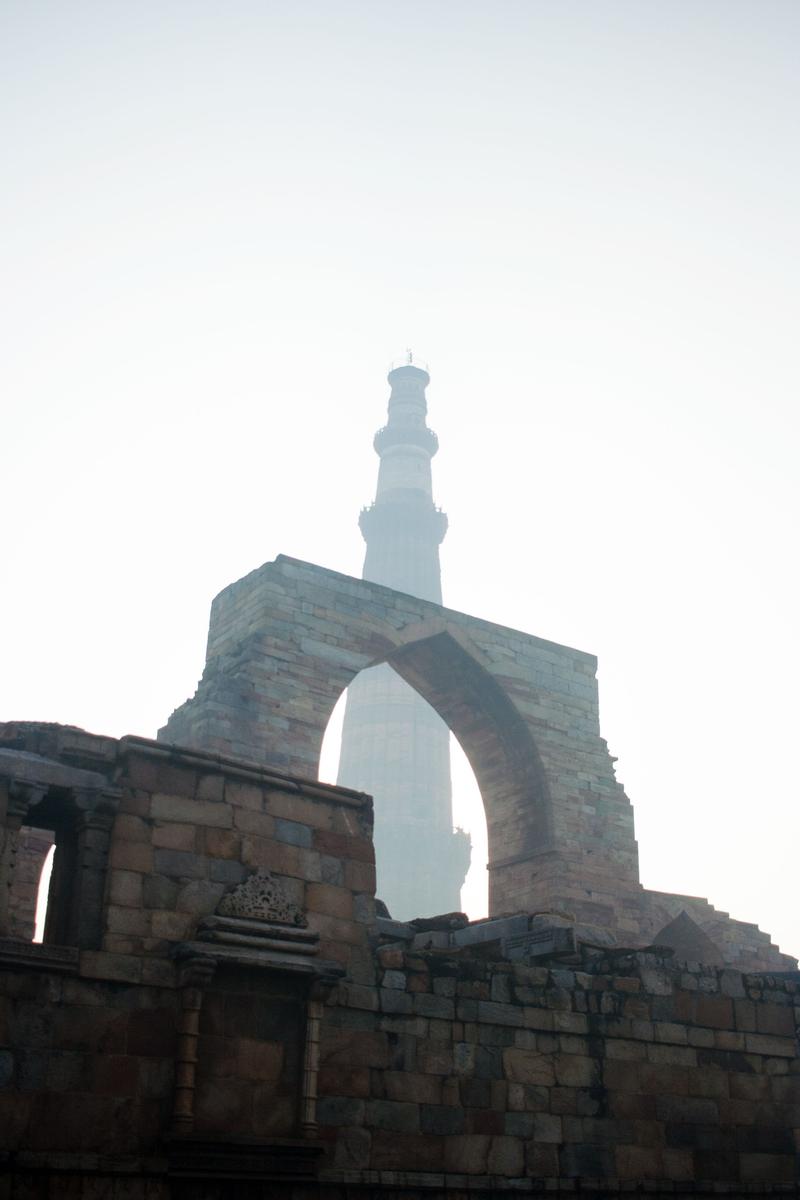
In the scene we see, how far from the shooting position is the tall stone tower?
4428cm

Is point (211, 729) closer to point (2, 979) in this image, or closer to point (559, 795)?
point (559, 795)

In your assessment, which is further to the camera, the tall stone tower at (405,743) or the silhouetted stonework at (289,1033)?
the tall stone tower at (405,743)

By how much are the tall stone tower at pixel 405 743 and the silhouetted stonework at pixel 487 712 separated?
84.8ft

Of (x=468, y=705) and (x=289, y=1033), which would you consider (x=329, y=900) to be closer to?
(x=289, y=1033)

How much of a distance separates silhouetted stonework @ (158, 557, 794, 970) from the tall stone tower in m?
25.8

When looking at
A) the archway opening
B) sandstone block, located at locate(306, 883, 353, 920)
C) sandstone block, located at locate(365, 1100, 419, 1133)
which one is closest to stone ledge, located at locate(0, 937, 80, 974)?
sandstone block, located at locate(306, 883, 353, 920)

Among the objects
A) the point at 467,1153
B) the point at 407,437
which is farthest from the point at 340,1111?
the point at 407,437

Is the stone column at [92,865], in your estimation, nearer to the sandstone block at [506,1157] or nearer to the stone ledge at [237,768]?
the stone ledge at [237,768]

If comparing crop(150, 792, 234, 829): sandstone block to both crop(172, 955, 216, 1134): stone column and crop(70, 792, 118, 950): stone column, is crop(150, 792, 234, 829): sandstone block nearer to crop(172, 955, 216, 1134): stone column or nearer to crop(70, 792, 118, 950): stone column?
crop(70, 792, 118, 950): stone column

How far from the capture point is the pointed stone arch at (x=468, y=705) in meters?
14.4

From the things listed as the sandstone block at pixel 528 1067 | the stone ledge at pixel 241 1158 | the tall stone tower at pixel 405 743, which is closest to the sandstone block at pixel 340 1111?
the stone ledge at pixel 241 1158

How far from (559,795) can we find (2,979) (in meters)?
10.6

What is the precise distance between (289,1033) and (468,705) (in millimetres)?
9625

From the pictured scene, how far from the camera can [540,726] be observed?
16969 mm
